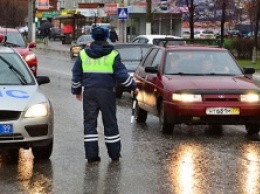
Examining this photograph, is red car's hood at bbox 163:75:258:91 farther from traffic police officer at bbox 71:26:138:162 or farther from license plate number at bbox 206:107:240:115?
traffic police officer at bbox 71:26:138:162

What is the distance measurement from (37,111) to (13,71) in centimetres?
133

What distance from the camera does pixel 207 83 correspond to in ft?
36.8

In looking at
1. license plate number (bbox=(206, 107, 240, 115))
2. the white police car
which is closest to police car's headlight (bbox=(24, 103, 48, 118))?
the white police car

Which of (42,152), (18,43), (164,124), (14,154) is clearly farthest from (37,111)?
(18,43)

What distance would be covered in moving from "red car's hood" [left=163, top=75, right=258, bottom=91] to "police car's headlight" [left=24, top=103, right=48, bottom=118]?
2945mm

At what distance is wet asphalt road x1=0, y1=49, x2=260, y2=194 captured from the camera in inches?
294

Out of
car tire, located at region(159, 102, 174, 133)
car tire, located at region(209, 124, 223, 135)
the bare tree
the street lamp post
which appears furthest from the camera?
the bare tree

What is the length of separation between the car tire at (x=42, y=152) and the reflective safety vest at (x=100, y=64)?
3.66 feet

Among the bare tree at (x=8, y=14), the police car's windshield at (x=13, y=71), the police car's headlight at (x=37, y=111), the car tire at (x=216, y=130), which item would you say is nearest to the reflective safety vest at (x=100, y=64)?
the police car's headlight at (x=37, y=111)

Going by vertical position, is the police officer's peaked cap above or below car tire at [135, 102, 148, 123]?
above

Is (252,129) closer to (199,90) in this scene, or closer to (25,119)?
(199,90)

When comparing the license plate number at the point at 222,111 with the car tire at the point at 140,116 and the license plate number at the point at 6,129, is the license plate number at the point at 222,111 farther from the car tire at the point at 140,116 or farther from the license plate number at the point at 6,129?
the license plate number at the point at 6,129

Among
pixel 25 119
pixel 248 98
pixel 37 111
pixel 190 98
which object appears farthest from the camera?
pixel 248 98

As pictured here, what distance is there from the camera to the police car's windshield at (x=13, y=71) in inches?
373
